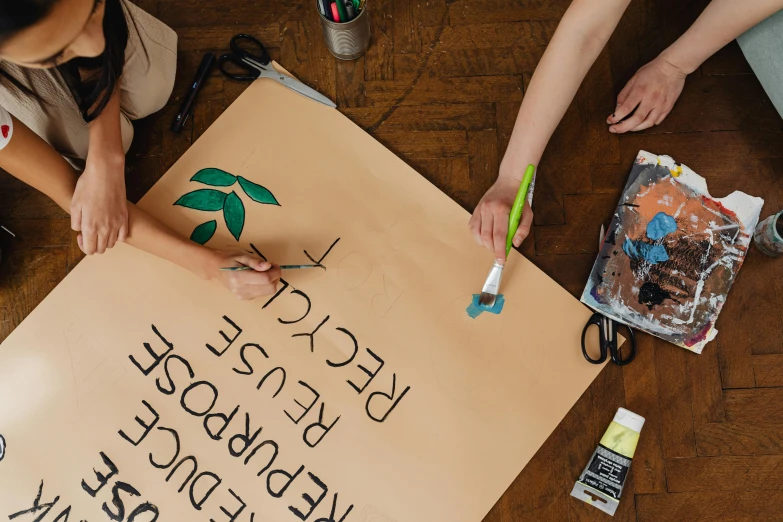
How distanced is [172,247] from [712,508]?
0.80 metres

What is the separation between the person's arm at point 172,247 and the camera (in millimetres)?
721

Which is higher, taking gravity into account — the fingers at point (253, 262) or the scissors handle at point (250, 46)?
the scissors handle at point (250, 46)

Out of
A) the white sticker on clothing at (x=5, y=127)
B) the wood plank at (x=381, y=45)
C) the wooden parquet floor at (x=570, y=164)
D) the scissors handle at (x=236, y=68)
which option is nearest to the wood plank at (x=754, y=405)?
the wooden parquet floor at (x=570, y=164)

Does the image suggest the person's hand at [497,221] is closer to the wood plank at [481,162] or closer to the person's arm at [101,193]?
the wood plank at [481,162]

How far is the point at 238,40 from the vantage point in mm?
857

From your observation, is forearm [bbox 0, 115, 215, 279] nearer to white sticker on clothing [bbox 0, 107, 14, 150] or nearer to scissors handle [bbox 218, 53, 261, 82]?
white sticker on clothing [bbox 0, 107, 14, 150]

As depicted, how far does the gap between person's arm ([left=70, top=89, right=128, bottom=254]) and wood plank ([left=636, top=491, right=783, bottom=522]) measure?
79 centimetres

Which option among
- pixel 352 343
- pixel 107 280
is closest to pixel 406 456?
pixel 352 343

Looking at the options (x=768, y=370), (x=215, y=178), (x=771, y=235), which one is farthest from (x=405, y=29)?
(x=768, y=370)

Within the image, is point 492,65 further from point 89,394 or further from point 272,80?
point 89,394

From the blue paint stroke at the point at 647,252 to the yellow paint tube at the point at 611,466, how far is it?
21cm

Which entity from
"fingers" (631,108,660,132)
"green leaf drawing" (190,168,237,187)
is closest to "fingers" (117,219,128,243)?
"green leaf drawing" (190,168,237,187)

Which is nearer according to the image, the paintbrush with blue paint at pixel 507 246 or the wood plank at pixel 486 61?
the paintbrush with blue paint at pixel 507 246

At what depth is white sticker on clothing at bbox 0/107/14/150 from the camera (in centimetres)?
65
